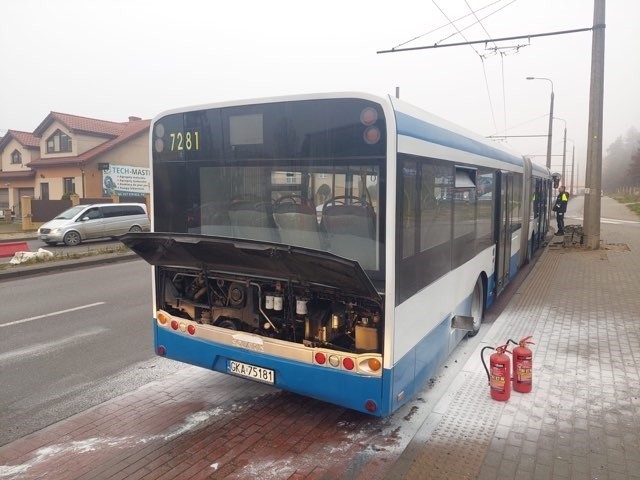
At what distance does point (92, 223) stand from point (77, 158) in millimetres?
16210

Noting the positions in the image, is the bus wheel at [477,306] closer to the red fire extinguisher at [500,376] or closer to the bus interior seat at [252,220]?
the red fire extinguisher at [500,376]

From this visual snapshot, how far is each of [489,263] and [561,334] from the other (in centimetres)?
137

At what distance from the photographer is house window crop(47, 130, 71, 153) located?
35.8m

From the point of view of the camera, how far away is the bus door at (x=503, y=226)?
7.90 meters

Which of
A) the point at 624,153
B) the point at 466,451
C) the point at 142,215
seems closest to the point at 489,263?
the point at 466,451

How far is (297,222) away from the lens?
4238mm

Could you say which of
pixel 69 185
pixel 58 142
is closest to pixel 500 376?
pixel 69 185

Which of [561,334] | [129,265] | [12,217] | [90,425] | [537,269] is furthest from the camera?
[12,217]

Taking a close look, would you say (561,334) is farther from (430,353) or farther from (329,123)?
(329,123)

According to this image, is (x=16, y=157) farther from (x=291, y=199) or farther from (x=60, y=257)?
(x=291, y=199)

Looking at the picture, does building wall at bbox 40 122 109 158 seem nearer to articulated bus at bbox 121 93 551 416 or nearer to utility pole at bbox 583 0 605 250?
utility pole at bbox 583 0 605 250

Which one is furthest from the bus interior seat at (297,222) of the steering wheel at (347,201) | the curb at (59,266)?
the curb at (59,266)

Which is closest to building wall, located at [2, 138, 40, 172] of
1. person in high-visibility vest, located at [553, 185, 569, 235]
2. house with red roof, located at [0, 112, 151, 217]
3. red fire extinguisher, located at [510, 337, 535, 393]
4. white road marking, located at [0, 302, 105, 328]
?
house with red roof, located at [0, 112, 151, 217]

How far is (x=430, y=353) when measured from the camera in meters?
4.73
